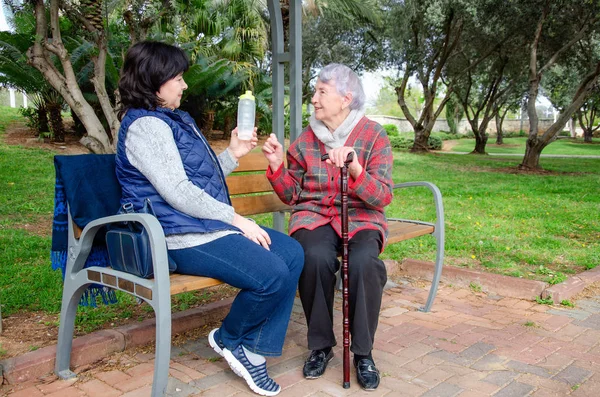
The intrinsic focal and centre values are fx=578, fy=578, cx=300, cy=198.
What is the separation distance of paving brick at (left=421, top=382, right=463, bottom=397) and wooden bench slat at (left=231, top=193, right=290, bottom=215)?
1.46m

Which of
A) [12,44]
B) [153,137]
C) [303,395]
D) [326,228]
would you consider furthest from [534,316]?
[12,44]

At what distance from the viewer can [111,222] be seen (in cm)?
246

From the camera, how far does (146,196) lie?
252cm

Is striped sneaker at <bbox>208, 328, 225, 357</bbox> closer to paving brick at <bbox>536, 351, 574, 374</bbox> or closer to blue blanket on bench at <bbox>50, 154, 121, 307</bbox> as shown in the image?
blue blanket on bench at <bbox>50, 154, 121, 307</bbox>

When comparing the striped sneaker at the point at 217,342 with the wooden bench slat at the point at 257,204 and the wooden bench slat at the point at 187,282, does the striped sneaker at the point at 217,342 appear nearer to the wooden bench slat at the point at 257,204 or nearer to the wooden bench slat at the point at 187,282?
the wooden bench slat at the point at 187,282

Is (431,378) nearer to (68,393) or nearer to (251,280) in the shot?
(251,280)

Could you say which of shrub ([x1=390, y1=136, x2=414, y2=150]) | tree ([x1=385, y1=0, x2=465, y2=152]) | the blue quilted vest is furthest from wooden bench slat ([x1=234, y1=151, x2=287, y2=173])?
shrub ([x1=390, y1=136, x2=414, y2=150])

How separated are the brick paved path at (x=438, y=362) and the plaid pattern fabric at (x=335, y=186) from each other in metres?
0.70

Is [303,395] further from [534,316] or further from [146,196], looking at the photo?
[534,316]

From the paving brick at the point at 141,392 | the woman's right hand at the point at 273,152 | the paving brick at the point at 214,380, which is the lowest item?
the paving brick at the point at 214,380

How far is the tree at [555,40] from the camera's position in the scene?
13414mm

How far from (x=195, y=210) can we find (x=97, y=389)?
953 millimetres

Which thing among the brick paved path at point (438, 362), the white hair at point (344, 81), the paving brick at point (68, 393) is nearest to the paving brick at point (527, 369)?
the brick paved path at point (438, 362)

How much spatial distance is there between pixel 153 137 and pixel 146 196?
0.26 metres
